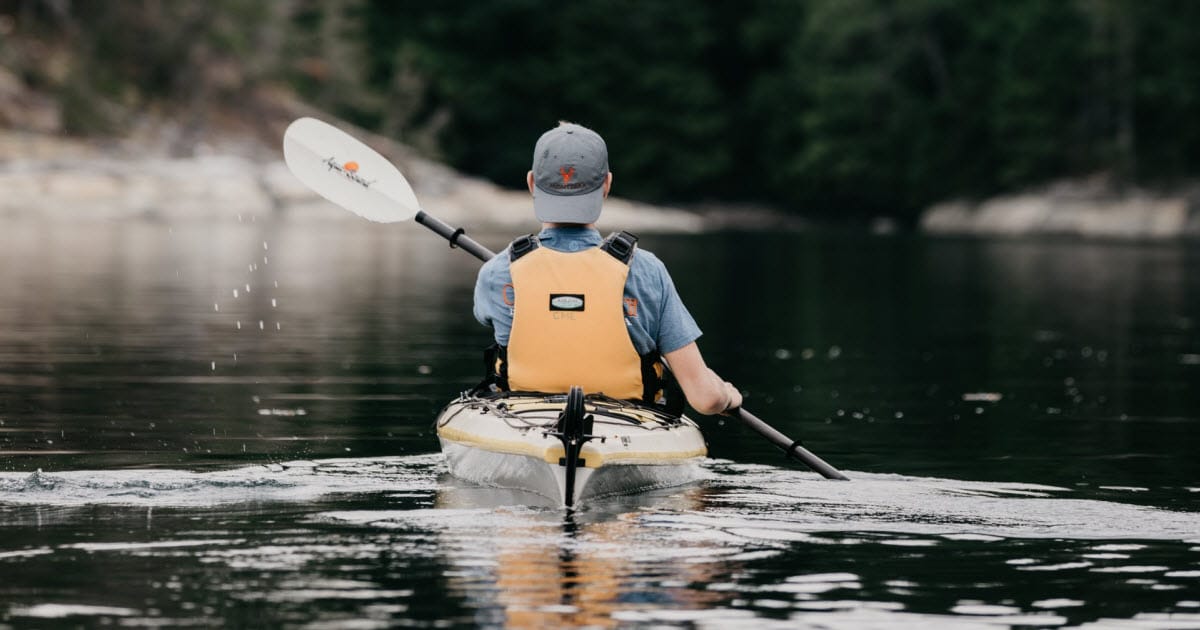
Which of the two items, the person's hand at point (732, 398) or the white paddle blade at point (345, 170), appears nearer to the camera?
the person's hand at point (732, 398)

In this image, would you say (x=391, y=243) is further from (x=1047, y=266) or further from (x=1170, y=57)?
(x=1170, y=57)

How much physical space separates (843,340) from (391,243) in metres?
29.1

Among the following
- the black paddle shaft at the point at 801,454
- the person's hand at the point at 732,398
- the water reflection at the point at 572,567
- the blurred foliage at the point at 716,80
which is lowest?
the water reflection at the point at 572,567

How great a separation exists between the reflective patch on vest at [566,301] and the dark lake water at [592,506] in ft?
2.81

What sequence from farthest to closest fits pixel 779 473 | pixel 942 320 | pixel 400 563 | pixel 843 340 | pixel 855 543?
pixel 942 320
pixel 843 340
pixel 779 473
pixel 855 543
pixel 400 563

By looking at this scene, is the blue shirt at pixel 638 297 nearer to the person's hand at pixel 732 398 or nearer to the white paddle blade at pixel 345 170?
the person's hand at pixel 732 398

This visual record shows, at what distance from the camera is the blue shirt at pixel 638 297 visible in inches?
347

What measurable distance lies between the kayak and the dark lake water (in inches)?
4.5

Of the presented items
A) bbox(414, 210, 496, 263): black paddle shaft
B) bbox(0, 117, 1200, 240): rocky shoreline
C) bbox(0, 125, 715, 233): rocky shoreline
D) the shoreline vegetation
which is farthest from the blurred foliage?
bbox(414, 210, 496, 263): black paddle shaft

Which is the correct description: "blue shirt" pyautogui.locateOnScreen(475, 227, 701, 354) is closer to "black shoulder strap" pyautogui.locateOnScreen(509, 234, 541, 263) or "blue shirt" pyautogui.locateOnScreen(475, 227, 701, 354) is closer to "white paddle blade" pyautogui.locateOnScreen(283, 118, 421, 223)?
"black shoulder strap" pyautogui.locateOnScreen(509, 234, 541, 263)

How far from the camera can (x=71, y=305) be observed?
2162 centimetres

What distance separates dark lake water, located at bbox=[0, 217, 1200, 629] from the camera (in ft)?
22.4

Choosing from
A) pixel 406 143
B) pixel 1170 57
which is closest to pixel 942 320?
pixel 1170 57

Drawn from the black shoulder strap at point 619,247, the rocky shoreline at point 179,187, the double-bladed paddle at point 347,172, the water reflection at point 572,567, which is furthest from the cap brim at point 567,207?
the rocky shoreline at point 179,187
